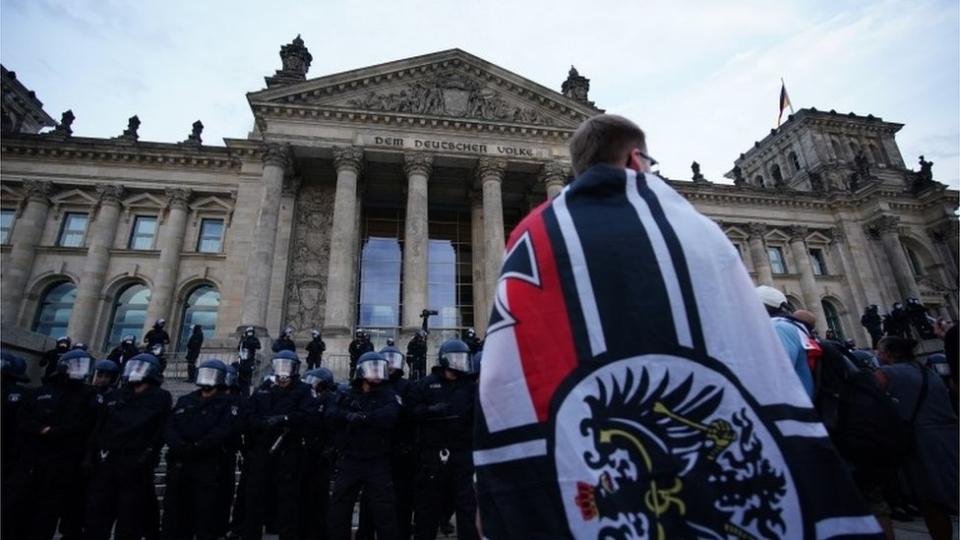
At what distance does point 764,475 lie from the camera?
1243 millimetres

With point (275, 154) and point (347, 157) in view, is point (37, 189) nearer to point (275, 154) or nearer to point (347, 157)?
point (275, 154)

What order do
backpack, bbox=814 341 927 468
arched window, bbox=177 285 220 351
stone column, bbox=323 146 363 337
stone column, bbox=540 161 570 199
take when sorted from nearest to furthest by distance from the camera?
backpack, bbox=814 341 927 468 < stone column, bbox=323 146 363 337 < arched window, bbox=177 285 220 351 < stone column, bbox=540 161 570 199

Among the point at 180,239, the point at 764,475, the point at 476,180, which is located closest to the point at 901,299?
the point at 476,180

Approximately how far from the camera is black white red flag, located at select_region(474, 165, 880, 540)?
3.98 feet

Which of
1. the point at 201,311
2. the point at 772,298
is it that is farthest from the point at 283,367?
the point at 201,311

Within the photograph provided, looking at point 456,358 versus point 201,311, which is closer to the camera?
point 456,358

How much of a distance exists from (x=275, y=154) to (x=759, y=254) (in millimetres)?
27524

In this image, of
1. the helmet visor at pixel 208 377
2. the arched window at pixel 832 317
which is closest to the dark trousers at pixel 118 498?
the helmet visor at pixel 208 377

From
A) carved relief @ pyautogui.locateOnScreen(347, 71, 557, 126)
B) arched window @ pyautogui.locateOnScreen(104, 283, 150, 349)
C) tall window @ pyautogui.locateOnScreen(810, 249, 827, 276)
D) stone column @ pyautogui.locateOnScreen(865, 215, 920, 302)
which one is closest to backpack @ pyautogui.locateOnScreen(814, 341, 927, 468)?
carved relief @ pyautogui.locateOnScreen(347, 71, 557, 126)

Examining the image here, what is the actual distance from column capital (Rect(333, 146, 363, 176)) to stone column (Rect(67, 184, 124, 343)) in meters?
11.1

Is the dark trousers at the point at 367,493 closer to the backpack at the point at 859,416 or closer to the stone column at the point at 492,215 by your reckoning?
the backpack at the point at 859,416

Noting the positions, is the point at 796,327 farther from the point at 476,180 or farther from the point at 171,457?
the point at 476,180

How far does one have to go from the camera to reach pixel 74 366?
6.13 metres

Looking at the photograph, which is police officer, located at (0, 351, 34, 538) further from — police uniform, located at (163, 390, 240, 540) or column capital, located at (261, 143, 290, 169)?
column capital, located at (261, 143, 290, 169)
